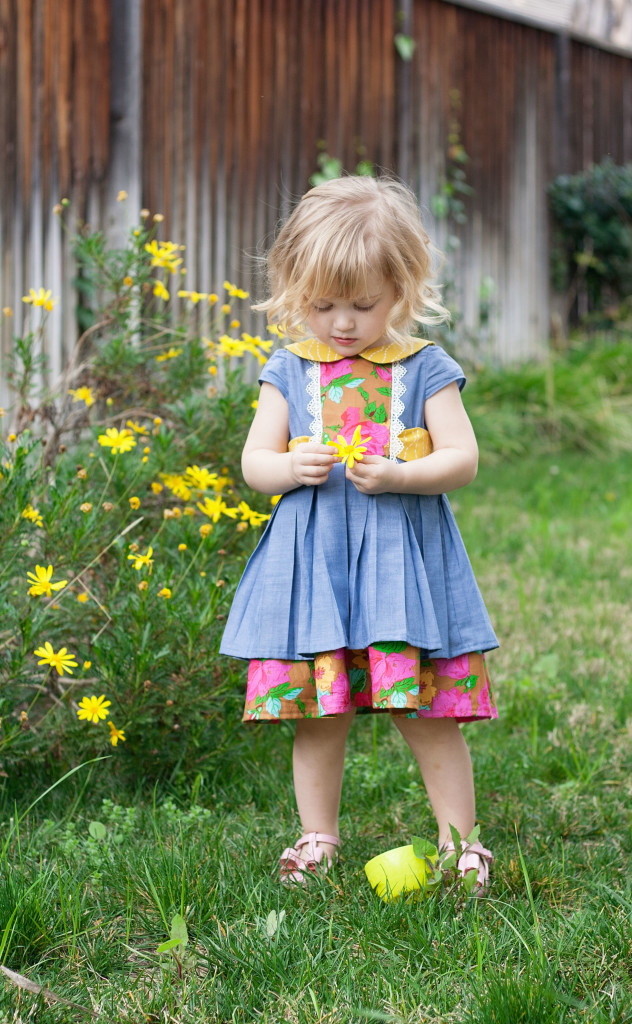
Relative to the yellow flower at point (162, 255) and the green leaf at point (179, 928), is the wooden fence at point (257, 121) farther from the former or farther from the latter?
the green leaf at point (179, 928)

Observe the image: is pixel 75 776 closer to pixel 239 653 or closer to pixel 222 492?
pixel 239 653

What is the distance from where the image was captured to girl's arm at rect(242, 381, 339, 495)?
1.76 m

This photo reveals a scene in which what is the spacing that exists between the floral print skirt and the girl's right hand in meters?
0.30

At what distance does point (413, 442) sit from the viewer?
191 centimetres

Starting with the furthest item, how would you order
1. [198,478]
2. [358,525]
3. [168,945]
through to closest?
1. [198,478]
2. [358,525]
3. [168,945]

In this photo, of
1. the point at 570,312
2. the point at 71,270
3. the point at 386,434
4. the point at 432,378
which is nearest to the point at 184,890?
the point at 386,434

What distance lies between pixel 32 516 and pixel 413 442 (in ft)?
2.54

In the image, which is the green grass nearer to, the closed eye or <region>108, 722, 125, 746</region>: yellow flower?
<region>108, 722, 125, 746</region>: yellow flower

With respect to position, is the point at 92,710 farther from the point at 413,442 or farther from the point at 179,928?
the point at 413,442

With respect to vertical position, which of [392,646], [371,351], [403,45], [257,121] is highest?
[403,45]

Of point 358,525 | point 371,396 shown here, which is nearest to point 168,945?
point 358,525

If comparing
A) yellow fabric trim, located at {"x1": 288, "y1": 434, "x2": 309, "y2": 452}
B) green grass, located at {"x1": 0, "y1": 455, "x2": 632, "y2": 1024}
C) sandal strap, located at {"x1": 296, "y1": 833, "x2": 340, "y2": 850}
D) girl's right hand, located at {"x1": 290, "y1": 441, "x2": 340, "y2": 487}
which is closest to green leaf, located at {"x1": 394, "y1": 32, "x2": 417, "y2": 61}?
green grass, located at {"x1": 0, "y1": 455, "x2": 632, "y2": 1024}

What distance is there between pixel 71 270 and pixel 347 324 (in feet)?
10.8

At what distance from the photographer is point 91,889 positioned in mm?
1827
